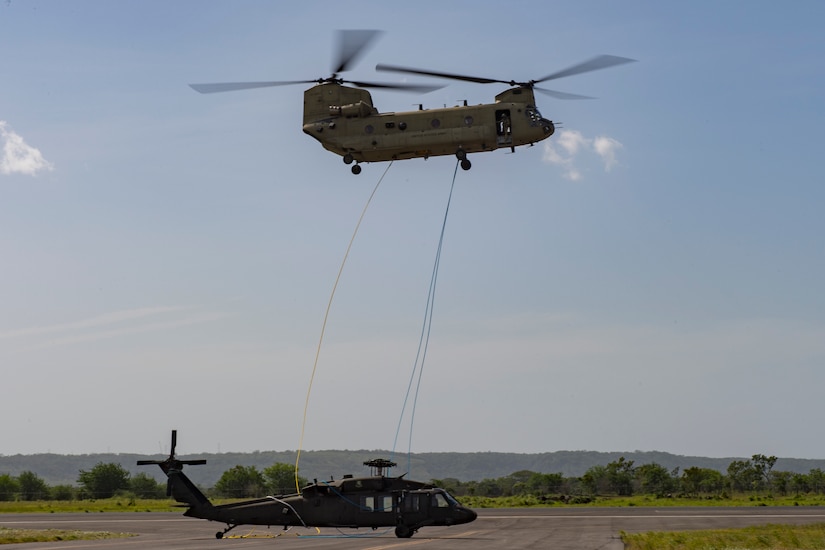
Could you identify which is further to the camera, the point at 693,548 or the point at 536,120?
the point at 536,120

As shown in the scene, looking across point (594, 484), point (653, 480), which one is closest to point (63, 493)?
point (594, 484)

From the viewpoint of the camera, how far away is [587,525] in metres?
50.9

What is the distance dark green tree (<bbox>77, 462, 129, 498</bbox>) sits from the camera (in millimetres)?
112000

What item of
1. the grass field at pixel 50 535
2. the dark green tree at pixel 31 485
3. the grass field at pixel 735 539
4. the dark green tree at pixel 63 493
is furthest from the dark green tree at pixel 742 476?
the grass field at pixel 50 535

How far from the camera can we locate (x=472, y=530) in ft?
153

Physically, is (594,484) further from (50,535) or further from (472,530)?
(50,535)

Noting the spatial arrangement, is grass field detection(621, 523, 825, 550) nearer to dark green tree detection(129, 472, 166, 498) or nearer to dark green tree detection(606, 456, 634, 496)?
dark green tree detection(606, 456, 634, 496)

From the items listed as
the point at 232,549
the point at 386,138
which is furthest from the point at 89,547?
the point at 386,138

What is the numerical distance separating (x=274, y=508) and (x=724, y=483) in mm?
87982

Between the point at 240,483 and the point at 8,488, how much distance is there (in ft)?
104

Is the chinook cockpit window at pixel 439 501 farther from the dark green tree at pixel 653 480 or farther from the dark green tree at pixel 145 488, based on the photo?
the dark green tree at pixel 145 488

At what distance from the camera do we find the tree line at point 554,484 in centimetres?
10281

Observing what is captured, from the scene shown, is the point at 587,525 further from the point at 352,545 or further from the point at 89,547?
the point at 89,547

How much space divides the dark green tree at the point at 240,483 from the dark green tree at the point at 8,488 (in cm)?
2300
